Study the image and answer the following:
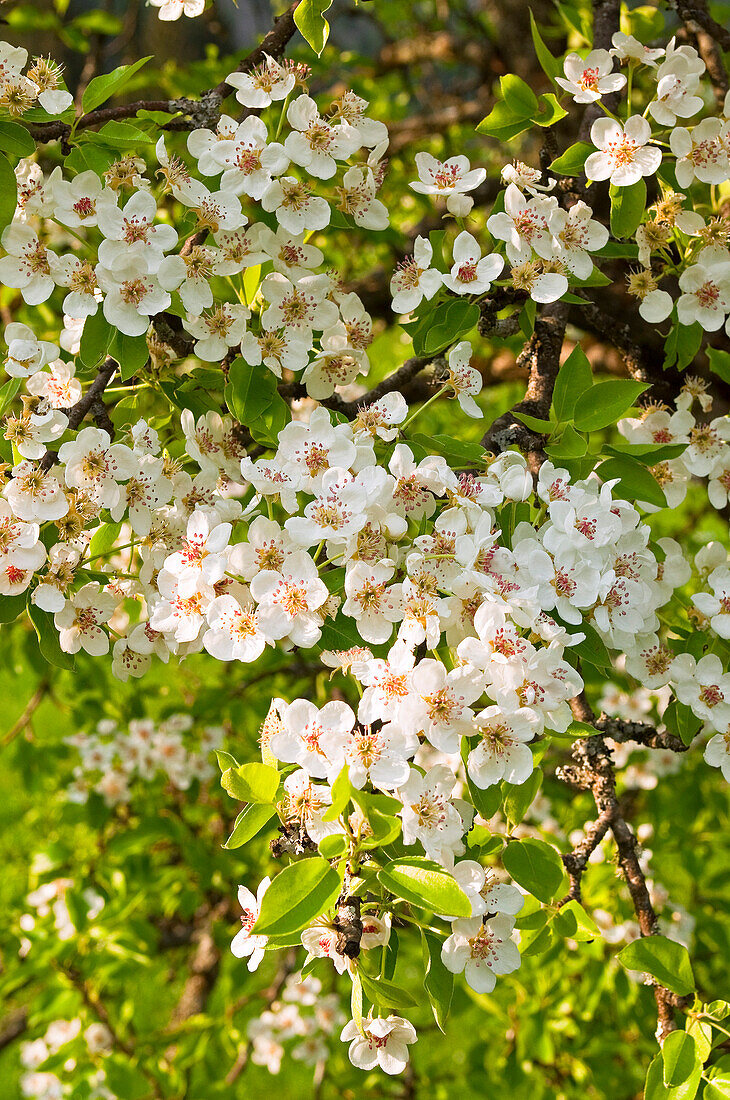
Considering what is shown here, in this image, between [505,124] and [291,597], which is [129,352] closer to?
[291,597]

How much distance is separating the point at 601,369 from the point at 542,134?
153 centimetres

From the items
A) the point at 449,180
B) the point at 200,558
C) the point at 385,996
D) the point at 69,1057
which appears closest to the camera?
the point at 385,996

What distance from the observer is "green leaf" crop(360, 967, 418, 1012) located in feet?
2.92

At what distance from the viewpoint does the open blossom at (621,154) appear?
125 centimetres

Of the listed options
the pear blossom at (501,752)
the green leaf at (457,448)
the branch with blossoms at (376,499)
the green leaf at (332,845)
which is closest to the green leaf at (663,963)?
the branch with blossoms at (376,499)

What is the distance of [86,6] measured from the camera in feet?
20.1

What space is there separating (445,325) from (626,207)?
11.9 inches

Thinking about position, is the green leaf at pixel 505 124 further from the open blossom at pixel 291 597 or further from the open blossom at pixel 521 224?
the open blossom at pixel 291 597

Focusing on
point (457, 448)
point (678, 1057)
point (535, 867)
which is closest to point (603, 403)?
point (457, 448)

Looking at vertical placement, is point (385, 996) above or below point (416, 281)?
below

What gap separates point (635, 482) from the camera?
1147 mm

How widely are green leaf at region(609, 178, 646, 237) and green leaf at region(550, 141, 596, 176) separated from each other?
5 cm

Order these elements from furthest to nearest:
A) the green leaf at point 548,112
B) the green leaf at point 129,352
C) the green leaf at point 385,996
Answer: the green leaf at point 548,112
the green leaf at point 129,352
the green leaf at point 385,996

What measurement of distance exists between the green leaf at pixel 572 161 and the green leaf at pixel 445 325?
0.73ft
